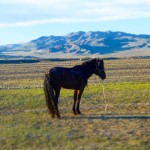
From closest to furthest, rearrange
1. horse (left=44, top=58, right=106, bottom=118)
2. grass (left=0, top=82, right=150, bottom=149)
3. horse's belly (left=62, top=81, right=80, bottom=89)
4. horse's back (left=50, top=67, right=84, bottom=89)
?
grass (left=0, top=82, right=150, bottom=149) → horse (left=44, top=58, right=106, bottom=118) → horse's back (left=50, top=67, right=84, bottom=89) → horse's belly (left=62, top=81, right=80, bottom=89)

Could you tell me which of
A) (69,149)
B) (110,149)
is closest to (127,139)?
(110,149)

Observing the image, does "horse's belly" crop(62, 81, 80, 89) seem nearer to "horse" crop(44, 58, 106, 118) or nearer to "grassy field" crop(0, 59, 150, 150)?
"horse" crop(44, 58, 106, 118)

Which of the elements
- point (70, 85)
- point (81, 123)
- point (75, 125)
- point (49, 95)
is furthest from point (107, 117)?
point (49, 95)

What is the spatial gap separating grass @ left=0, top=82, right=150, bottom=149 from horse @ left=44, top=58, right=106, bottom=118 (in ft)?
1.68

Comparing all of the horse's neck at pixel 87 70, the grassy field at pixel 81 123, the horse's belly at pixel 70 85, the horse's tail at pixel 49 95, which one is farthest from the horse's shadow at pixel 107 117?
the horse's neck at pixel 87 70

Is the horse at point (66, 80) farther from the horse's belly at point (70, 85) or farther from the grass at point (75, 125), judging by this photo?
the grass at point (75, 125)

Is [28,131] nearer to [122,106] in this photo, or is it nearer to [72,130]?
[72,130]

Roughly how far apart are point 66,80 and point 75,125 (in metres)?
2.55

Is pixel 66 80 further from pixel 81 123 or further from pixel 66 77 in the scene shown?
pixel 81 123

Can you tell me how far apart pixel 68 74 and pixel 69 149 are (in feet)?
18.1

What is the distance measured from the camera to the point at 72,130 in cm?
1369

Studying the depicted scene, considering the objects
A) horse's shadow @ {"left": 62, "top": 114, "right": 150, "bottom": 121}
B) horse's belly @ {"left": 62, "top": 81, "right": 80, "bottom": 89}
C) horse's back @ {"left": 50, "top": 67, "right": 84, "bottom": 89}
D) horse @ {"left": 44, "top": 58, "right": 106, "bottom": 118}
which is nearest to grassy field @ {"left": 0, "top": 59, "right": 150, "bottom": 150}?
horse's shadow @ {"left": 62, "top": 114, "right": 150, "bottom": 121}

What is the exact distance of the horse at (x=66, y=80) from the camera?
15.9 m

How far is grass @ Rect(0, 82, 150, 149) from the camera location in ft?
39.5
